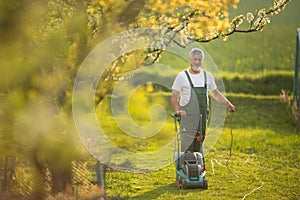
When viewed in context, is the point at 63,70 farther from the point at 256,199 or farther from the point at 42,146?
the point at 256,199

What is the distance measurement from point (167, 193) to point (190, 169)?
304 mm

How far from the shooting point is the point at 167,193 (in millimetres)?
6883

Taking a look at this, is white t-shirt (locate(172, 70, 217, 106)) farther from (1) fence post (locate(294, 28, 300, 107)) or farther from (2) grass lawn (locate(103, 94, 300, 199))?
(1) fence post (locate(294, 28, 300, 107))

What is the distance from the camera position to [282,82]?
48.2 ft

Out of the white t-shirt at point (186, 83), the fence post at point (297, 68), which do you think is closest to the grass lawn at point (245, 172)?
the fence post at point (297, 68)

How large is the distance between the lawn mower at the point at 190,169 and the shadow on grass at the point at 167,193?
5cm

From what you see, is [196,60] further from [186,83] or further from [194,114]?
[194,114]

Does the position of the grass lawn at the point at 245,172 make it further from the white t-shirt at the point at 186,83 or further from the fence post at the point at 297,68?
the white t-shirt at the point at 186,83

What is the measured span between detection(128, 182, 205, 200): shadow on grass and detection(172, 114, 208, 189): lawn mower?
0.05m

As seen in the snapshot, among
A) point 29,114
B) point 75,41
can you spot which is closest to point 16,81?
point 29,114

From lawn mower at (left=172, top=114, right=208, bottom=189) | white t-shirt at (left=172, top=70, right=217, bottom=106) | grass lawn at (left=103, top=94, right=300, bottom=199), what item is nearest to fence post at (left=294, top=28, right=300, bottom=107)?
grass lawn at (left=103, top=94, right=300, bottom=199)

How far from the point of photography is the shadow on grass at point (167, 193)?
6770mm

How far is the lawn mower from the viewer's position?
22.4 feet

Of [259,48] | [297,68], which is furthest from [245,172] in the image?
[259,48]
